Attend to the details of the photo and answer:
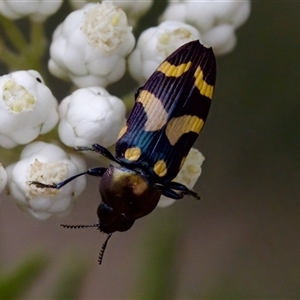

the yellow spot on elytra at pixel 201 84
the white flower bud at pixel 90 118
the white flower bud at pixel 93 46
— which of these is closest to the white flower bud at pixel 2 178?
the white flower bud at pixel 90 118

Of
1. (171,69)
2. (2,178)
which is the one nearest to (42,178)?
(2,178)

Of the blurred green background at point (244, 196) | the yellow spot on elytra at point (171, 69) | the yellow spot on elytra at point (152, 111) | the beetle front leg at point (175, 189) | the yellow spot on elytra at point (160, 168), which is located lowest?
the blurred green background at point (244, 196)

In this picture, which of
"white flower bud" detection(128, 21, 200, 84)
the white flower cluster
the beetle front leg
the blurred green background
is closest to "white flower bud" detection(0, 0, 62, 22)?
the white flower cluster

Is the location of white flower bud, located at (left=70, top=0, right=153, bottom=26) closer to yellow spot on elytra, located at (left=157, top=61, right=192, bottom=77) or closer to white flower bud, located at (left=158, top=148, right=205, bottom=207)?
yellow spot on elytra, located at (left=157, top=61, right=192, bottom=77)

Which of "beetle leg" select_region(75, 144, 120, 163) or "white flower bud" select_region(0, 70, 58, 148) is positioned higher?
"white flower bud" select_region(0, 70, 58, 148)

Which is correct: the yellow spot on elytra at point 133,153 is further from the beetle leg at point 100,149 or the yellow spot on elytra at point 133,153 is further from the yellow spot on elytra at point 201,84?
the yellow spot on elytra at point 201,84

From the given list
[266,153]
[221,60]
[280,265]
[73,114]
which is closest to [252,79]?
[221,60]
